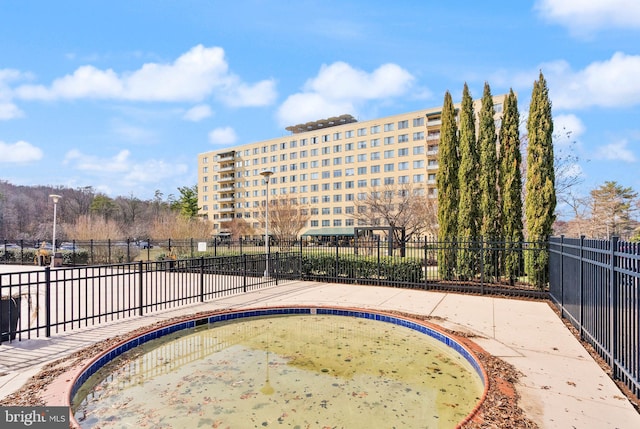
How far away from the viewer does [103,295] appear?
1067 cm

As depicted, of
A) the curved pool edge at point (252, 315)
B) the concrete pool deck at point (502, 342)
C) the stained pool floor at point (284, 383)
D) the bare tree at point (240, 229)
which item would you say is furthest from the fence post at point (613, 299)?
the bare tree at point (240, 229)

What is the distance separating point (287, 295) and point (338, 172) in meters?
55.5

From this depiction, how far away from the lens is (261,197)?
239ft

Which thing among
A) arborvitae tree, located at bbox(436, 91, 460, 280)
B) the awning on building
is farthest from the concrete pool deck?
the awning on building

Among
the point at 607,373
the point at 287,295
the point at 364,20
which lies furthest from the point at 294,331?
the point at 364,20

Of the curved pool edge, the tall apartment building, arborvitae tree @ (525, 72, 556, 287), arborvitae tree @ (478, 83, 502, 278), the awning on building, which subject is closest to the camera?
the curved pool edge

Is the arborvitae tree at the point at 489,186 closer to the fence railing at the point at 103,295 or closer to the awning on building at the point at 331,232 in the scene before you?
the fence railing at the point at 103,295

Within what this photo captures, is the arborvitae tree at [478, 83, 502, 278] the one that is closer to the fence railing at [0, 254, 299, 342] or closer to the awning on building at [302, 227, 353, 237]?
the fence railing at [0, 254, 299, 342]

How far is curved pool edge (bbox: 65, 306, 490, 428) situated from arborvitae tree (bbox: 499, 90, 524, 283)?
5.31 metres

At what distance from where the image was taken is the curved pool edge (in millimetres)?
4064

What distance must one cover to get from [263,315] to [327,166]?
193ft

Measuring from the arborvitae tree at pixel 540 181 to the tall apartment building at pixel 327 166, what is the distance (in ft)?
129

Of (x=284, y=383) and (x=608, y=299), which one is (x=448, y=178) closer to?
(x=608, y=299)

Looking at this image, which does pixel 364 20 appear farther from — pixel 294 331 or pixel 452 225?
pixel 294 331
